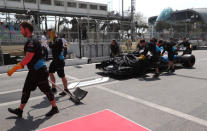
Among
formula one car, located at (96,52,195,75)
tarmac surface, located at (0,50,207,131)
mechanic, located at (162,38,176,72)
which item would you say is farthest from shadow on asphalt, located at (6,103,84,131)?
mechanic, located at (162,38,176,72)

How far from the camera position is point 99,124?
3.42 metres

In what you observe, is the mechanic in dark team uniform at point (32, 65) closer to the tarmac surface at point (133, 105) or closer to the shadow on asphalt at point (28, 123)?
the shadow on asphalt at point (28, 123)

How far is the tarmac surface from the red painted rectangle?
171mm

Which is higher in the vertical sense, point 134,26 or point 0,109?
point 134,26

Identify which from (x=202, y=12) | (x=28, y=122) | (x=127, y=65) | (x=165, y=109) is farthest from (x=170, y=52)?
(x=202, y=12)

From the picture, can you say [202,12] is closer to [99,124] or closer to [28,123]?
[99,124]

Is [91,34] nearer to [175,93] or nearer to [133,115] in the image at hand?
[175,93]

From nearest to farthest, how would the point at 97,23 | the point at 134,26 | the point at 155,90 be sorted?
the point at 155,90 → the point at 97,23 → the point at 134,26

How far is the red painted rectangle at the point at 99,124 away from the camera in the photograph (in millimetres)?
3242

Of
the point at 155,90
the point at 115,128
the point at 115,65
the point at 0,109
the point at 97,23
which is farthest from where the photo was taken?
the point at 97,23

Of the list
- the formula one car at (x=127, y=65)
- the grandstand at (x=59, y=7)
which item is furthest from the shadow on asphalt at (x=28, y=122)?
the grandstand at (x=59, y=7)

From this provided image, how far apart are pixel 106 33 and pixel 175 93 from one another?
32.9ft

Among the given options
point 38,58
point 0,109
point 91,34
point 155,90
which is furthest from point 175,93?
point 91,34

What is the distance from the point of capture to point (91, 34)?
13680 millimetres
